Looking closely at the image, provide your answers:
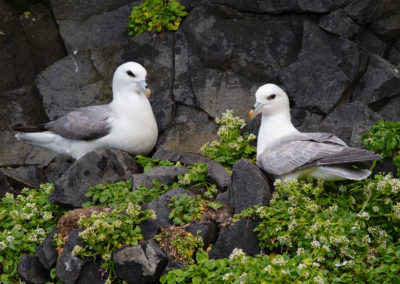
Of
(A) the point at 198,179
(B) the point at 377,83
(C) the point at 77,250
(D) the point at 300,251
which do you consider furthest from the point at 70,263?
(B) the point at 377,83

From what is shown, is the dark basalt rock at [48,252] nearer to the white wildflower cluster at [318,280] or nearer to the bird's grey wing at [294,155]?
the bird's grey wing at [294,155]

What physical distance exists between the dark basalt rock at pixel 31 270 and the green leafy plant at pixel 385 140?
125 inches

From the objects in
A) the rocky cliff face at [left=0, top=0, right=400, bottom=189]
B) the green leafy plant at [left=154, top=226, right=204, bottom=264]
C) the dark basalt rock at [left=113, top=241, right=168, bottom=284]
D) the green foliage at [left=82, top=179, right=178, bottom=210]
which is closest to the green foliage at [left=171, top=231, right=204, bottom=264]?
the green leafy plant at [left=154, top=226, right=204, bottom=264]

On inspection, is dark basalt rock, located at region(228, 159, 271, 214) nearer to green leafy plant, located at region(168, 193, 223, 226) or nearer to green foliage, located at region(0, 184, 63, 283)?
green leafy plant, located at region(168, 193, 223, 226)

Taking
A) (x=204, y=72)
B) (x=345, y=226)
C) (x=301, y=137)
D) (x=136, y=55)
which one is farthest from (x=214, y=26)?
(x=345, y=226)

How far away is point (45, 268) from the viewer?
5363mm

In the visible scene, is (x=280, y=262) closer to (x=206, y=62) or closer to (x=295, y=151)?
(x=295, y=151)

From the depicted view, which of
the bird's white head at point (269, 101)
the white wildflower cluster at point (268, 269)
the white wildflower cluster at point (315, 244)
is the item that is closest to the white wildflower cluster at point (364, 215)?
the white wildflower cluster at point (315, 244)

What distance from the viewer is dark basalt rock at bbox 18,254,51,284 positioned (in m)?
5.30

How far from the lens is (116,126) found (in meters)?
6.68

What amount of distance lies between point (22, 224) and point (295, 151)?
2696 mm

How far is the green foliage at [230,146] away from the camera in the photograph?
633 cm

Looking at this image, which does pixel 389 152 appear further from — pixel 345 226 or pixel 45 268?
pixel 45 268

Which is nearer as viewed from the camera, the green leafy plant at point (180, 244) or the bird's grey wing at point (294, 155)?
the green leafy plant at point (180, 244)
